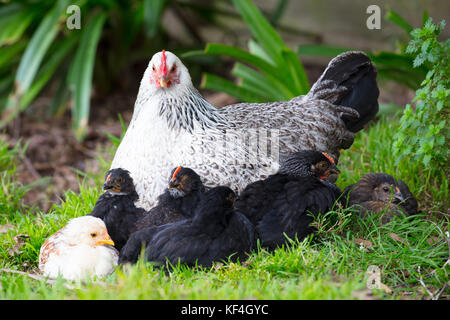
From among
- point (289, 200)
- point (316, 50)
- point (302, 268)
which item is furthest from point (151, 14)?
point (302, 268)

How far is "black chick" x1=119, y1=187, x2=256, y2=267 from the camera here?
343 cm

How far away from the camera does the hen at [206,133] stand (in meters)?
3.88

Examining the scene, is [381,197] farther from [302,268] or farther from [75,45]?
[75,45]

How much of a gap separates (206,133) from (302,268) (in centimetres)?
127

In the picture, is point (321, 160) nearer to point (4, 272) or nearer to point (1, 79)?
point (4, 272)

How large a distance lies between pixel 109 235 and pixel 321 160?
1.65m

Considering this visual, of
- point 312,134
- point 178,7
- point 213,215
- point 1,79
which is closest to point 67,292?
point 213,215

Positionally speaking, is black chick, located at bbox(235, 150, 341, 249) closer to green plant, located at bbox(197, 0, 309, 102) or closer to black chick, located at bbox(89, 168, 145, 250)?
black chick, located at bbox(89, 168, 145, 250)

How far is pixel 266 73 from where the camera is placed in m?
5.90

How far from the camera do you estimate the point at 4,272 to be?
11.8ft

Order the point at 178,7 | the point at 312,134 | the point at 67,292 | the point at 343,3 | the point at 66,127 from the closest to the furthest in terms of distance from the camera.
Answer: the point at 67,292, the point at 312,134, the point at 66,127, the point at 178,7, the point at 343,3

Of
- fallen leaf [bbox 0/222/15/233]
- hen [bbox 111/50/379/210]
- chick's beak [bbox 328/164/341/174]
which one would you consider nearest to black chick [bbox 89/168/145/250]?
hen [bbox 111/50/379/210]

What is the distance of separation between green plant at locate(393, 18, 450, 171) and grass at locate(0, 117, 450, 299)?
522 mm
